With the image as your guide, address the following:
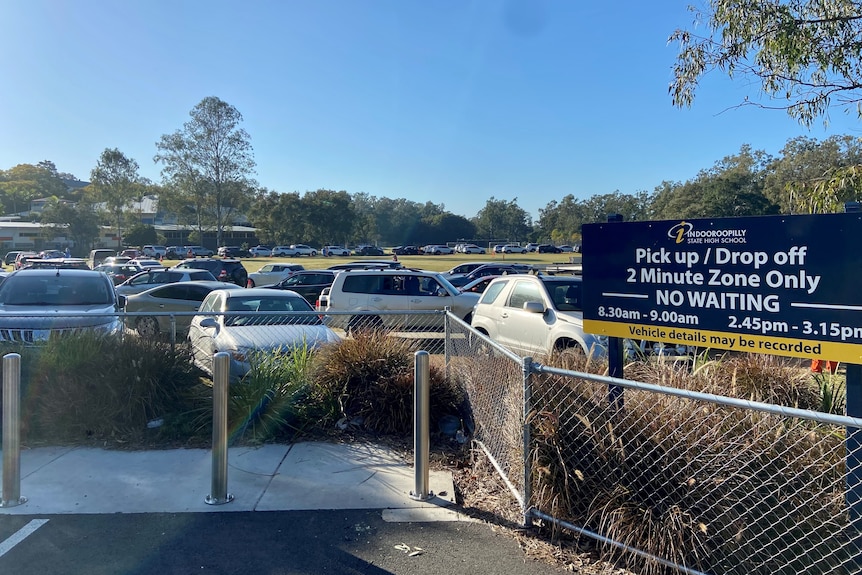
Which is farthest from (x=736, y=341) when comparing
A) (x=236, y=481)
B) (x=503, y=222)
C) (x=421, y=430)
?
(x=503, y=222)

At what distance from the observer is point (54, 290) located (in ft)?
33.5

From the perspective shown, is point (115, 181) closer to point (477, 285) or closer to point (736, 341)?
point (477, 285)

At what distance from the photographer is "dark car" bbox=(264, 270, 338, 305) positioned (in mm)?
20359

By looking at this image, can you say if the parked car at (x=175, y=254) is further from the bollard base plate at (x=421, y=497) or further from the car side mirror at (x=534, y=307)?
the bollard base plate at (x=421, y=497)

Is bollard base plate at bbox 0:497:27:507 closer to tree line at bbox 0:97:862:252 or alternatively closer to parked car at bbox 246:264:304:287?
parked car at bbox 246:264:304:287

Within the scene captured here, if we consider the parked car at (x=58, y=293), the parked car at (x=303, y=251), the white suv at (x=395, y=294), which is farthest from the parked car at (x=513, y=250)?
the parked car at (x=58, y=293)

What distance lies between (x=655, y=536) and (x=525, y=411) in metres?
1.03

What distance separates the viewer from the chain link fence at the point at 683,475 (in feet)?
10.7

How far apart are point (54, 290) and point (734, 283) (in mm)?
10473

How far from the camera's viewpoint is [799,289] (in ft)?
11.1

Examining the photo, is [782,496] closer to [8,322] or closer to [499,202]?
[8,322]

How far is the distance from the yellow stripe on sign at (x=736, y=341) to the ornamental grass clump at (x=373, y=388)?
7.57 ft

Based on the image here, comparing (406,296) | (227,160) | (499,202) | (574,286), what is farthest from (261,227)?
(574,286)

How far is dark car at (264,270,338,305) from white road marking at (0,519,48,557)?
1620 cm
